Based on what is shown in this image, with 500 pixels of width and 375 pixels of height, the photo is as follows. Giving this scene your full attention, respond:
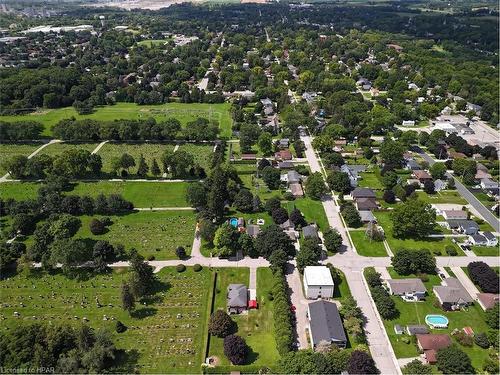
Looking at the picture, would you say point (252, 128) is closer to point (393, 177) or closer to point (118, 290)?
point (393, 177)

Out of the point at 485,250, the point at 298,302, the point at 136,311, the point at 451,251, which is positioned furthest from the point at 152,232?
the point at 485,250

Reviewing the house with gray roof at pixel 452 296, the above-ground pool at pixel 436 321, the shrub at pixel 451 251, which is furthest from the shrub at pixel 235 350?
the shrub at pixel 451 251

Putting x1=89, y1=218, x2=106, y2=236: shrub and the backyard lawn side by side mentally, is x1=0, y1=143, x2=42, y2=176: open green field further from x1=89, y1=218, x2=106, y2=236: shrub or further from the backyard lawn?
the backyard lawn

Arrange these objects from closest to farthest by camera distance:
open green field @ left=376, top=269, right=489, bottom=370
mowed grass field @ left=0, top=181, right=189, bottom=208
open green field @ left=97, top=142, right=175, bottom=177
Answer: open green field @ left=376, top=269, right=489, bottom=370 → mowed grass field @ left=0, top=181, right=189, bottom=208 → open green field @ left=97, top=142, right=175, bottom=177

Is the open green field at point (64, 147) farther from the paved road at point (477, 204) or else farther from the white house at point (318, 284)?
the paved road at point (477, 204)

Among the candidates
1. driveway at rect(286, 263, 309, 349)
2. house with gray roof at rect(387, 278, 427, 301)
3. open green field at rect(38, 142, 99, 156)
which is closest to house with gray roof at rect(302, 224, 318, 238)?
driveway at rect(286, 263, 309, 349)

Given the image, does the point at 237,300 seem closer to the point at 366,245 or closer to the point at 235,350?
the point at 235,350
